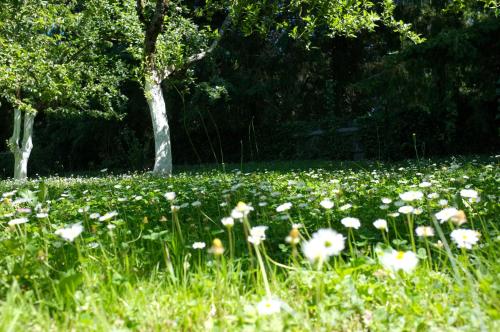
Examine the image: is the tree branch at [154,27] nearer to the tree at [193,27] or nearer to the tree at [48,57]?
the tree at [193,27]

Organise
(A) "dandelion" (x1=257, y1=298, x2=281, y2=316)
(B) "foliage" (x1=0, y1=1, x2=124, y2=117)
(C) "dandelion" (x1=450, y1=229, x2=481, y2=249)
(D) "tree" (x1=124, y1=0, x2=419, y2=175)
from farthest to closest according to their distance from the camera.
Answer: (B) "foliage" (x1=0, y1=1, x2=124, y2=117), (D) "tree" (x1=124, y1=0, x2=419, y2=175), (C) "dandelion" (x1=450, y1=229, x2=481, y2=249), (A) "dandelion" (x1=257, y1=298, x2=281, y2=316)

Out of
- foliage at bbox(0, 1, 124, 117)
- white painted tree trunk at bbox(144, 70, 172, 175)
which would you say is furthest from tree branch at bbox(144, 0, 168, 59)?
foliage at bbox(0, 1, 124, 117)

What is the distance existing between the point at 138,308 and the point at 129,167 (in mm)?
19091

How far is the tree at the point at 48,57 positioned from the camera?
898 cm

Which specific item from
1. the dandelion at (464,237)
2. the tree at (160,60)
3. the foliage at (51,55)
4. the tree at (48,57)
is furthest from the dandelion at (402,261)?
the tree at (160,60)

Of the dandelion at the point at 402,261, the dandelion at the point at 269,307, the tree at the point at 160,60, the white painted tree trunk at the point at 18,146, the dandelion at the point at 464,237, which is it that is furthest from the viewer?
the white painted tree trunk at the point at 18,146

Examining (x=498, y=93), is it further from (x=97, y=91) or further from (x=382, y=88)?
(x=97, y=91)

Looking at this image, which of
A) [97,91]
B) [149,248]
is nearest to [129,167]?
[97,91]

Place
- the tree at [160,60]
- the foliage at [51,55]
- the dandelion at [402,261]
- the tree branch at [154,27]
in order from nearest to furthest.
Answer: the dandelion at [402,261] < the tree branch at [154,27] < the foliage at [51,55] < the tree at [160,60]

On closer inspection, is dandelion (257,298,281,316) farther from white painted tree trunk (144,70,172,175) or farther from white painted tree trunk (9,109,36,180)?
white painted tree trunk (9,109,36,180)

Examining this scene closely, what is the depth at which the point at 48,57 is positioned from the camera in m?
11.5

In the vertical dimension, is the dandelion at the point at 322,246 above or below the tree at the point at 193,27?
below

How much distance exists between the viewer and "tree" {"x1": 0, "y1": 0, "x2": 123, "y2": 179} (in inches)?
353

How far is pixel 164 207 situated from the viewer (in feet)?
13.1
